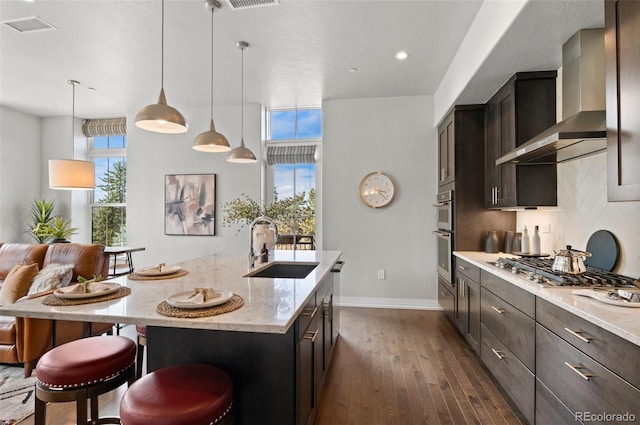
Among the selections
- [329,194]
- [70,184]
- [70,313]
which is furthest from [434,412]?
[70,184]

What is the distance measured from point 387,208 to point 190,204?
121 inches

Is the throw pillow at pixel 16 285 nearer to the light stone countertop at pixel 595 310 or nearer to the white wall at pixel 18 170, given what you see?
the white wall at pixel 18 170

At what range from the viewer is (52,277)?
9.57 ft

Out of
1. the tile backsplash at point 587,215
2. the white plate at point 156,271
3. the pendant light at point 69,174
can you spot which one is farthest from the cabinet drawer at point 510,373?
the pendant light at point 69,174

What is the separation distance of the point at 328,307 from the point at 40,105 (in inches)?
223

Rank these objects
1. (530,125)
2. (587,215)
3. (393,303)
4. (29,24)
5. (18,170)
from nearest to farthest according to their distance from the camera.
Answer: (587,215) < (530,125) < (29,24) < (393,303) < (18,170)

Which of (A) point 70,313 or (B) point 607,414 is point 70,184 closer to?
(A) point 70,313

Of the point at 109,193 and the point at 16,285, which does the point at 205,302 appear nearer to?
the point at 16,285

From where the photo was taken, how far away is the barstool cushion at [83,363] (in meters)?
1.43

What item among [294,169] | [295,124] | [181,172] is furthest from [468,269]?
[181,172]

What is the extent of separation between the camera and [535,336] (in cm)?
182

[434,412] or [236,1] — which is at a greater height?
[236,1]

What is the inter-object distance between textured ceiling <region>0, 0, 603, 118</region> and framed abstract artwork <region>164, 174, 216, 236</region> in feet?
4.13

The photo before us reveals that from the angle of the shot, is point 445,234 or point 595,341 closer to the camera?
point 595,341
